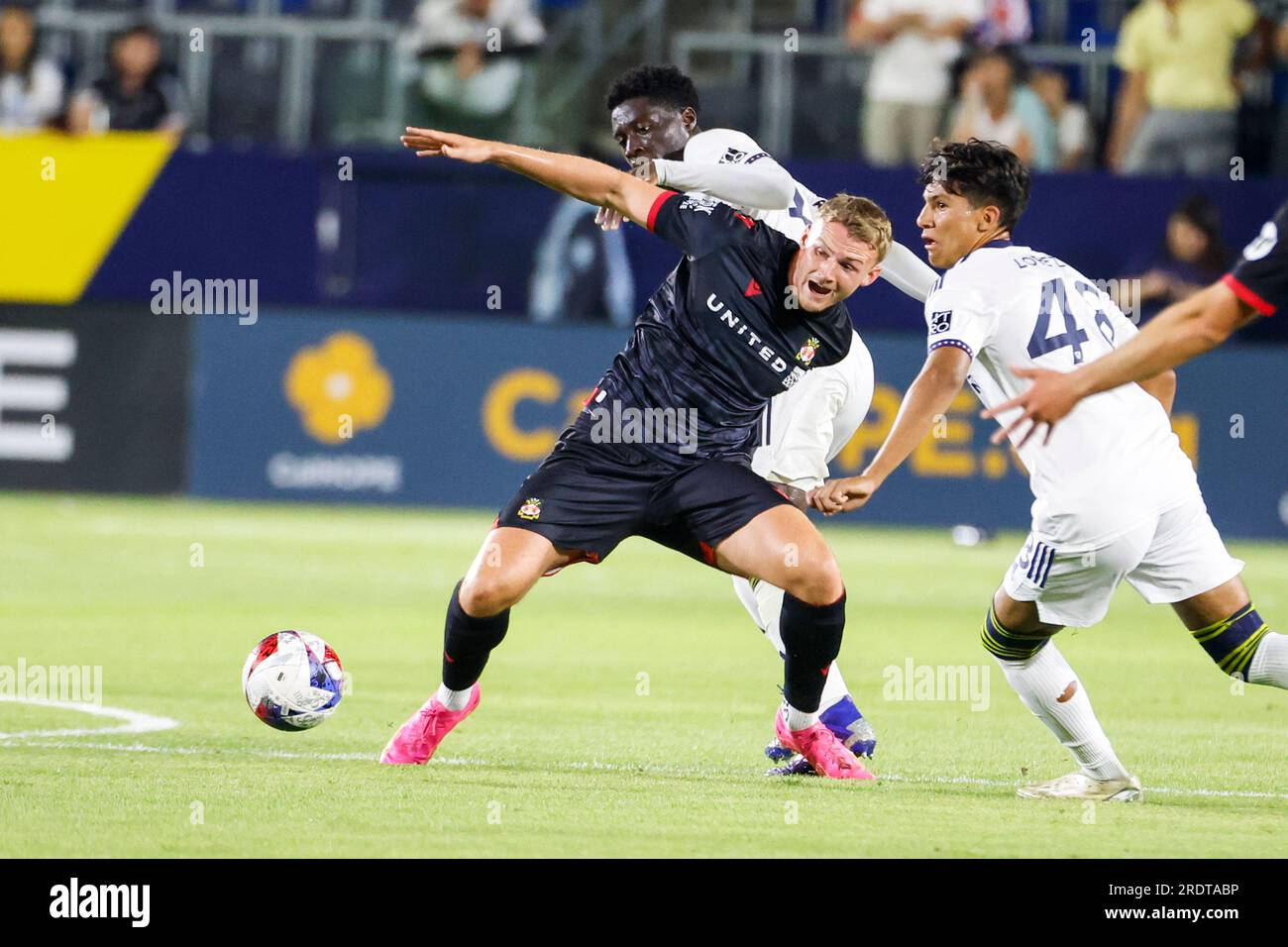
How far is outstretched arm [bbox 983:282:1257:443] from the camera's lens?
5.23 metres

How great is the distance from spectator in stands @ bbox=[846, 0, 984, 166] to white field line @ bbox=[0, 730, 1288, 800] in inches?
431

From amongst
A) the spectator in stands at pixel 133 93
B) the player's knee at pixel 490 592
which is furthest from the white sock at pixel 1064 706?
the spectator in stands at pixel 133 93

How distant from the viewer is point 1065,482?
6.69 m

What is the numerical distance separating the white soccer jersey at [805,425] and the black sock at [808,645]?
1.22 meters

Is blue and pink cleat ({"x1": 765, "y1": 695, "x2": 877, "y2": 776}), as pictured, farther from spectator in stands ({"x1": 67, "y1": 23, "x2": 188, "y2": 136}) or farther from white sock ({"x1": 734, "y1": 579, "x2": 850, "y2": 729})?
spectator in stands ({"x1": 67, "y1": 23, "x2": 188, "y2": 136})

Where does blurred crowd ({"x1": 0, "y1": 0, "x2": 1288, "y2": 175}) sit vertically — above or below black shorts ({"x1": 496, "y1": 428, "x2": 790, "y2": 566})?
above

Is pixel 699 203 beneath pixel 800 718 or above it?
above

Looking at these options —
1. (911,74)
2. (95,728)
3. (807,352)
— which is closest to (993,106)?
(911,74)

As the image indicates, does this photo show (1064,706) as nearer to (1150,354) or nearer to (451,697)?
(1150,354)

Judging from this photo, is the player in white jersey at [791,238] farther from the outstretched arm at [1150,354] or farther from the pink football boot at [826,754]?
the outstretched arm at [1150,354]

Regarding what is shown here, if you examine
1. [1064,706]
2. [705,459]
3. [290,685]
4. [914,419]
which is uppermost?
[914,419]

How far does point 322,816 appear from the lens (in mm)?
6156

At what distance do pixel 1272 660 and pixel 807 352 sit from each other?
1.93 meters

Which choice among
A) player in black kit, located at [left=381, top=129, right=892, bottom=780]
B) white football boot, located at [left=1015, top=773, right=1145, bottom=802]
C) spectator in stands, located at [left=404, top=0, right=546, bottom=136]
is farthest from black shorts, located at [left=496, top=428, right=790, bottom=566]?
spectator in stands, located at [left=404, top=0, right=546, bottom=136]
